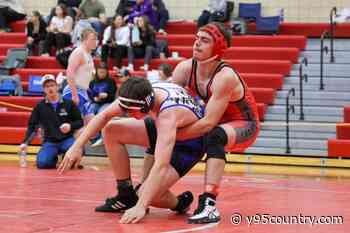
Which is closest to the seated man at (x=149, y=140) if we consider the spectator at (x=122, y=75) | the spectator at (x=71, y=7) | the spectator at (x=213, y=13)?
the spectator at (x=122, y=75)

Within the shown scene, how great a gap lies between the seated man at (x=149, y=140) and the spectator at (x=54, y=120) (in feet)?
17.4

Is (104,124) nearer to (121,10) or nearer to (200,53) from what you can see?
(200,53)

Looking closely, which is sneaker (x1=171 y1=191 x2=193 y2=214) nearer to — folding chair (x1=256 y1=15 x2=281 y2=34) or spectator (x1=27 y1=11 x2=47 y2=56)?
folding chair (x1=256 y1=15 x2=281 y2=34)

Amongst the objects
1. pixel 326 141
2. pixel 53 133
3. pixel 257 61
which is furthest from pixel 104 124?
pixel 257 61

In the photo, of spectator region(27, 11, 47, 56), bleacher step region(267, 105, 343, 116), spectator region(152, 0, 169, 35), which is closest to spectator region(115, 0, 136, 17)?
spectator region(152, 0, 169, 35)

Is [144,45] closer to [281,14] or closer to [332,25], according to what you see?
[281,14]

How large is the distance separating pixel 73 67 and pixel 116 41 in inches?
168

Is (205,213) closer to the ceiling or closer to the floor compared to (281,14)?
closer to the floor

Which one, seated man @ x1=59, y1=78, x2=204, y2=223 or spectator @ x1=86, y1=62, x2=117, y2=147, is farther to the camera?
spectator @ x1=86, y1=62, x2=117, y2=147

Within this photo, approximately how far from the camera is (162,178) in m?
6.88

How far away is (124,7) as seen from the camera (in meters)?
19.1

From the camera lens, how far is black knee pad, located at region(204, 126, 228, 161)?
23.3 ft

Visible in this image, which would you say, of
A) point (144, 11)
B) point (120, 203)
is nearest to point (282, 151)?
point (144, 11)

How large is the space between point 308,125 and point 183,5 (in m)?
6.12
